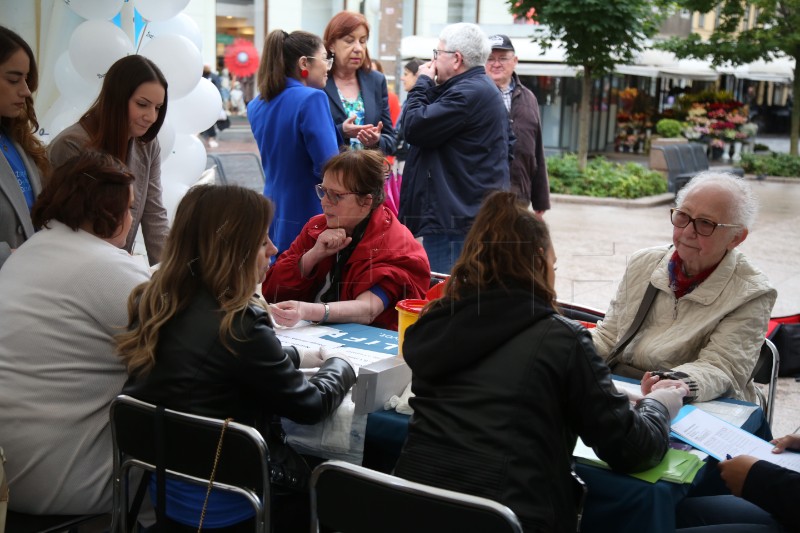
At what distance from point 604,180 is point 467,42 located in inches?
369

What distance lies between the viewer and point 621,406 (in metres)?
1.92

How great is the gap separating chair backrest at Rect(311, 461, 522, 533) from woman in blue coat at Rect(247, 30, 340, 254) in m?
Answer: 2.73

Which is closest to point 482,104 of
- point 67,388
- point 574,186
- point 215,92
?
point 215,92

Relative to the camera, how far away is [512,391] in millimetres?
1874

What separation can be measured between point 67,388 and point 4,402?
0.52ft

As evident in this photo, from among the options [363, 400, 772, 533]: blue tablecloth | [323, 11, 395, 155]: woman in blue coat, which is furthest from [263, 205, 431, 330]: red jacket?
[323, 11, 395, 155]: woman in blue coat

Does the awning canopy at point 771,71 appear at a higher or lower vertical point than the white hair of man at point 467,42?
higher

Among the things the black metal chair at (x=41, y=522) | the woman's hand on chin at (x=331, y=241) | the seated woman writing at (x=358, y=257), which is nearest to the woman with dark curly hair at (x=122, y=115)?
the seated woman writing at (x=358, y=257)

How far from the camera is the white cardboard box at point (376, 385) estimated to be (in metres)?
2.29

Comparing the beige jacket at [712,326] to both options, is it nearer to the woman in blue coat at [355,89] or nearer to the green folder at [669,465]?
the green folder at [669,465]

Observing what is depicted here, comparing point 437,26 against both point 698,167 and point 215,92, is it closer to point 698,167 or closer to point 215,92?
point 698,167

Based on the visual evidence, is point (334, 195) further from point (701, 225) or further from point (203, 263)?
point (701, 225)

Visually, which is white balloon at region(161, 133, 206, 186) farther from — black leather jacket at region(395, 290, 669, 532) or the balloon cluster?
black leather jacket at region(395, 290, 669, 532)

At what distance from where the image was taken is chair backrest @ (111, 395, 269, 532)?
2.05 metres
